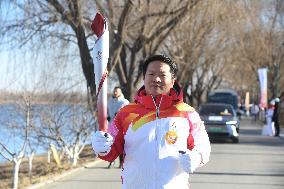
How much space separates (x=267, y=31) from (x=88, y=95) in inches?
1050

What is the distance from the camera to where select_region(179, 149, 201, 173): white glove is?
363 centimetres

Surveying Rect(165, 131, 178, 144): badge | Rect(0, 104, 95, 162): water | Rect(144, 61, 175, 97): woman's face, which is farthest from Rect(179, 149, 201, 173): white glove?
Rect(0, 104, 95, 162): water

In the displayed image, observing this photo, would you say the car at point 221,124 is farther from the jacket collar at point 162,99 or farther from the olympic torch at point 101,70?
the olympic torch at point 101,70

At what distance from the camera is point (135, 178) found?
382cm

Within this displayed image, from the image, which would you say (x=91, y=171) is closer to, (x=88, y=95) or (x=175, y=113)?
(x=88, y=95)

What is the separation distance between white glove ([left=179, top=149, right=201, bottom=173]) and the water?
928 cm

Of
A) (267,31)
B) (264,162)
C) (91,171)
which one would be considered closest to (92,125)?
(91,171)

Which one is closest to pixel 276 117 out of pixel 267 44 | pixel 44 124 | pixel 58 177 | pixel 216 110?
pixel 216 110

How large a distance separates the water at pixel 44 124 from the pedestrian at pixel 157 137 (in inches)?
354

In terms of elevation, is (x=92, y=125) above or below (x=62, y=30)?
below

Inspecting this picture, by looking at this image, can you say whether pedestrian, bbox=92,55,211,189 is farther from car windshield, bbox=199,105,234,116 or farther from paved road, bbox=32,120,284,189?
car windshield, bbox=199,105,234,116

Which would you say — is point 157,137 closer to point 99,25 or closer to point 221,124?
point 99,25

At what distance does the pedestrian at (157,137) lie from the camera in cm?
373

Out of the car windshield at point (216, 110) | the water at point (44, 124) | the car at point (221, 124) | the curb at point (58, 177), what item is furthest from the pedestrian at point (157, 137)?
the car windshield at point (216, 110)
